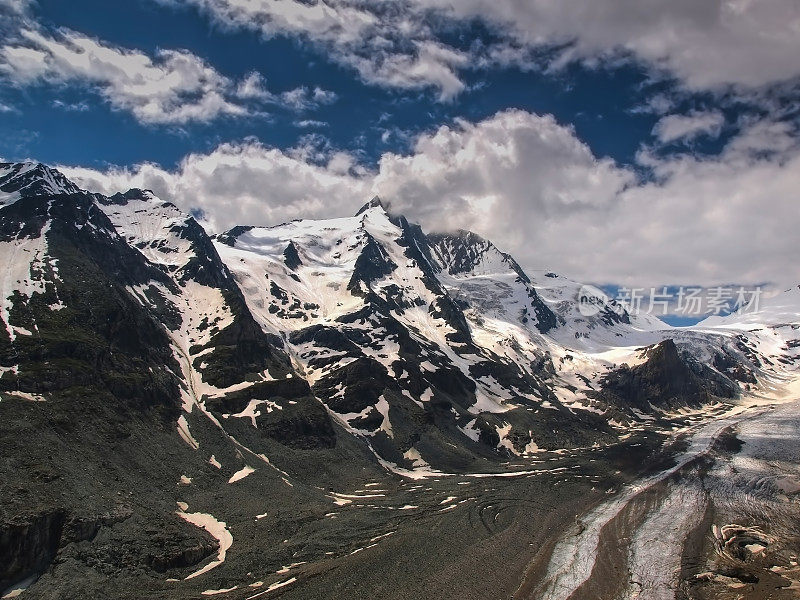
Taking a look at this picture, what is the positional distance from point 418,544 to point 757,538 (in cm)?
6296

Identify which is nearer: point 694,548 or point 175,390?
point 694,548

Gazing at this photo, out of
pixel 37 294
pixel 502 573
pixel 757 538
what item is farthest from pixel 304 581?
pixel 37 294

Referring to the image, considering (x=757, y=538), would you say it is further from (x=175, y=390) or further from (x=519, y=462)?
(x=175, y=390)

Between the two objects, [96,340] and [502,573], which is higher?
[96,340]

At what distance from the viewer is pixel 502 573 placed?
286ft

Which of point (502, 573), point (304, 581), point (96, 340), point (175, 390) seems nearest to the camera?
point (304, 581)

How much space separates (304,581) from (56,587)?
3355 centimetres

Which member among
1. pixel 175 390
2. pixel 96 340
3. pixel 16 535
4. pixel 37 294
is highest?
pixel 37 294

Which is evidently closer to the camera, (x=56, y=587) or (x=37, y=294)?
(x=56, y=587)

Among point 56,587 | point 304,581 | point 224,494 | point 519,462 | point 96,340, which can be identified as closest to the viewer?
point 56,587

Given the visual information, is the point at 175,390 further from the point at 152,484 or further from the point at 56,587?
the point at 56,587

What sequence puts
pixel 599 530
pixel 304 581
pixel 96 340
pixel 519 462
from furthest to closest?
1. pixel 519 462
2. pixel 96 340
3. pixel 599 530
4. pixel 304 581

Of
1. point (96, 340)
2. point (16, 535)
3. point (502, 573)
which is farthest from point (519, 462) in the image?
point (16, 535)

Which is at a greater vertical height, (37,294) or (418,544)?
(37,294)
